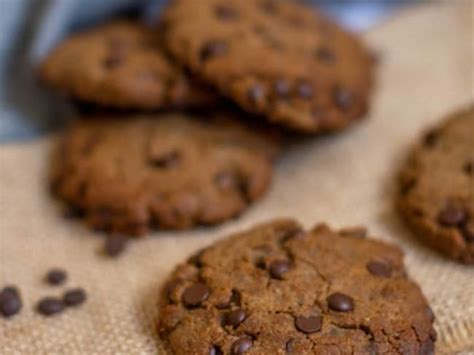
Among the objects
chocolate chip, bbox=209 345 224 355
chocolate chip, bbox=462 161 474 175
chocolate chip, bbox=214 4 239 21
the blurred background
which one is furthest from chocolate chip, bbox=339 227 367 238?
the blurred background

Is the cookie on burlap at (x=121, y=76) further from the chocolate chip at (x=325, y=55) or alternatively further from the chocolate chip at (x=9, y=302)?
the chocolate chip at (x=9, y=302)

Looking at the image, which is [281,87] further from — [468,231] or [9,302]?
[9,302]

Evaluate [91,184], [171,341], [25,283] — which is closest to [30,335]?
[25,283]

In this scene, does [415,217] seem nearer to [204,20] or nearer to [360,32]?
[204,20]

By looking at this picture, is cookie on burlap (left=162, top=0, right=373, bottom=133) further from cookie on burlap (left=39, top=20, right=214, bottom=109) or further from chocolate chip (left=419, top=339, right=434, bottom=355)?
chocolate chip (left=419, top=339, right=434, bottom=355)

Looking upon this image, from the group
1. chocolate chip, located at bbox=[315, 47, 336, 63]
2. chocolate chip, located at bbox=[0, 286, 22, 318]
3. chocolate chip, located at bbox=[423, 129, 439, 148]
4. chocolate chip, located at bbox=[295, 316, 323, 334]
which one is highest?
chocolate chip, located at bbox=[315, 47, 336, 63]

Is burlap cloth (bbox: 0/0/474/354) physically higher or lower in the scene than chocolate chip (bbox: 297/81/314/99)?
lower

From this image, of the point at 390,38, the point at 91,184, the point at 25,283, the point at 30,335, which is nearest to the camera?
the point at 30,335
